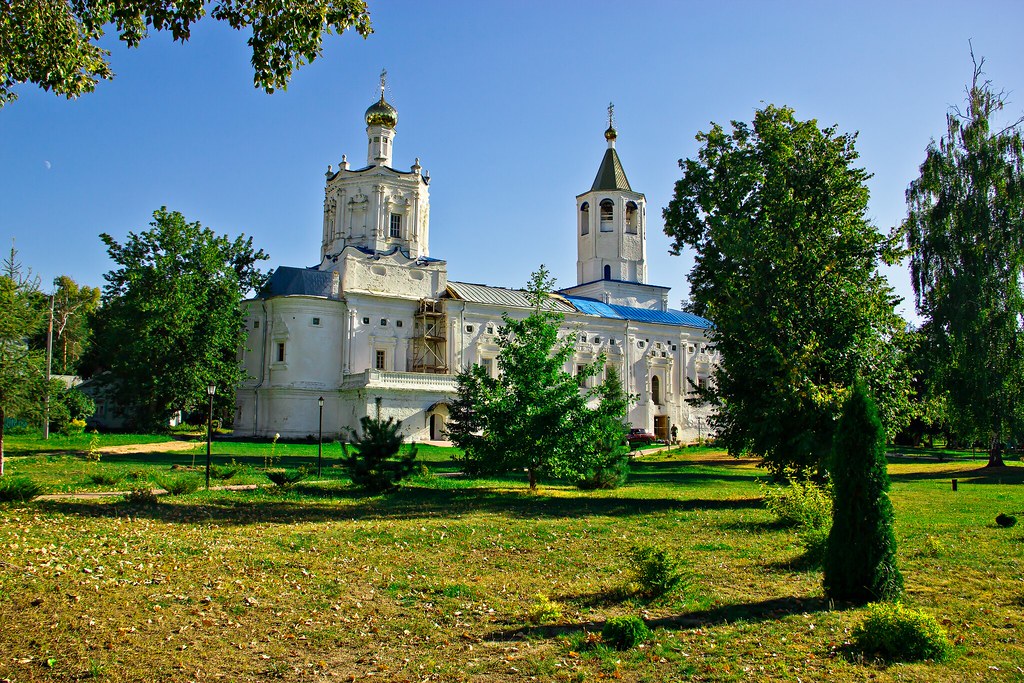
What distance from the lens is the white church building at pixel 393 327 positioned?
41938 millimetres

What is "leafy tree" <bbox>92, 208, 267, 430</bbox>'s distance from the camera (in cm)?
3716

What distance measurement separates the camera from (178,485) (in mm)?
17891

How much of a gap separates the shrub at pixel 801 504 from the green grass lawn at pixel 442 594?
0.36 metres

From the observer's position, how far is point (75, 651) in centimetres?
706

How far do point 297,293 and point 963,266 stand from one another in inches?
1243

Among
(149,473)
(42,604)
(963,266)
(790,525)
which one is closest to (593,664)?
(42,604)

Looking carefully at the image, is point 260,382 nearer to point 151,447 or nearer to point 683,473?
point 151,447

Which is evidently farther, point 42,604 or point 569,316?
point 569,316

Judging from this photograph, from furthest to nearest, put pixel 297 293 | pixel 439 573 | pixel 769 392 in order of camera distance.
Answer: pixel 297 293, pixel 769 392, pixel 439 573

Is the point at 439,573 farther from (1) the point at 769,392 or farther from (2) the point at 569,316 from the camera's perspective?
(2) the point at 569,316

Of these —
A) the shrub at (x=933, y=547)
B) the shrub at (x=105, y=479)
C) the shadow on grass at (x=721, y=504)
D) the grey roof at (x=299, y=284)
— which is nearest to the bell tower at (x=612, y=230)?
the grey roof at (x=299, y=284)

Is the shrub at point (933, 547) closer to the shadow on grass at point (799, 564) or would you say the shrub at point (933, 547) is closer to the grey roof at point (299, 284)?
the shadow on grass at point (799, 564)

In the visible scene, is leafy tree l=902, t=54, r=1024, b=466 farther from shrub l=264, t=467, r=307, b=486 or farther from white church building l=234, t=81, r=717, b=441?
shrub l=264, t=467, r=307, b=486

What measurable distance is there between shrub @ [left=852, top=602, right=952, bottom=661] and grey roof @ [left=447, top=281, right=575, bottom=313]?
39.1 metres
